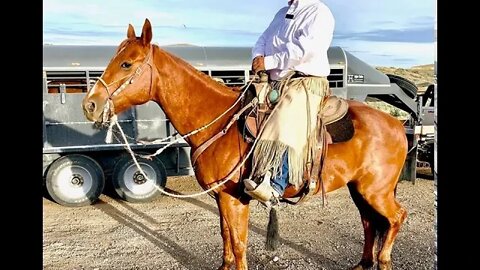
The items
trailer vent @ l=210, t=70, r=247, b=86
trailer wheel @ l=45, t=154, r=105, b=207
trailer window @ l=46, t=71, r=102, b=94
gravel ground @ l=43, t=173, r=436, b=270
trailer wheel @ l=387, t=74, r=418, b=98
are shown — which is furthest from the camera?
trailer wheel @ l=387, t=74, r=418, b=98

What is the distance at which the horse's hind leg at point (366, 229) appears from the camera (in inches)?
158

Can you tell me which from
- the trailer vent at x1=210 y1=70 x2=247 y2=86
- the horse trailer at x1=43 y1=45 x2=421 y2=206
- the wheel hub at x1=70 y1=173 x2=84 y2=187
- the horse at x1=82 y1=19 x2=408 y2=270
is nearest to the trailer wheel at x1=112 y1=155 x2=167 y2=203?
the horse trailer at x1=43 y1=45 x2=421 y2=206

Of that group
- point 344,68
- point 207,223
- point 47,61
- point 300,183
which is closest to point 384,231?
point 300,183

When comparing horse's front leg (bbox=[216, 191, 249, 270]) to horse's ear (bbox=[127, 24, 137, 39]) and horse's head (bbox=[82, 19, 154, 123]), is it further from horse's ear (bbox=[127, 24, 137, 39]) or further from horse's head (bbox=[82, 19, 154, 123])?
horse's ear (bbox=[127, 24, 137, 39])

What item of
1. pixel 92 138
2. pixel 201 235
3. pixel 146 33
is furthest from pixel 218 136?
pixel 92 138

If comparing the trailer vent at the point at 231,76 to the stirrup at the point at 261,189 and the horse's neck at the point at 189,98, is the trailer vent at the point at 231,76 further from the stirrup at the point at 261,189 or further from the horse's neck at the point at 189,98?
the stirrup at the point at 261,189

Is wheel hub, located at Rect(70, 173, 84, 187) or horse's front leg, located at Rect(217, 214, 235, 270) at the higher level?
wheel hub, located at Rect(70, 173, 84, 187)

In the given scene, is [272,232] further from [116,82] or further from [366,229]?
[116,82]

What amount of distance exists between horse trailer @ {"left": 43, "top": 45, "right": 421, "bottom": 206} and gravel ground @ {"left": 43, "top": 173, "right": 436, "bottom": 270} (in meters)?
0.28

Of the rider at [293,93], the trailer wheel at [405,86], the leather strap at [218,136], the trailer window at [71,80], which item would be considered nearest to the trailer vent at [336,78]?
the trailer wheel at [405,86]

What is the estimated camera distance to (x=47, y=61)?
7293 millimetres

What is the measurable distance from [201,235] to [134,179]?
2.06 metres

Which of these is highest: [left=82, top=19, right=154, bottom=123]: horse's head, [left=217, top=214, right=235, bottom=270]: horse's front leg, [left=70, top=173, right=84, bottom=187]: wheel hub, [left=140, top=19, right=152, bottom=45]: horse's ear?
[left=140, top=19, right=152, bottom=45]: horse's ear

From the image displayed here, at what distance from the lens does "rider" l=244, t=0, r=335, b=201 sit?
340 centimetres
